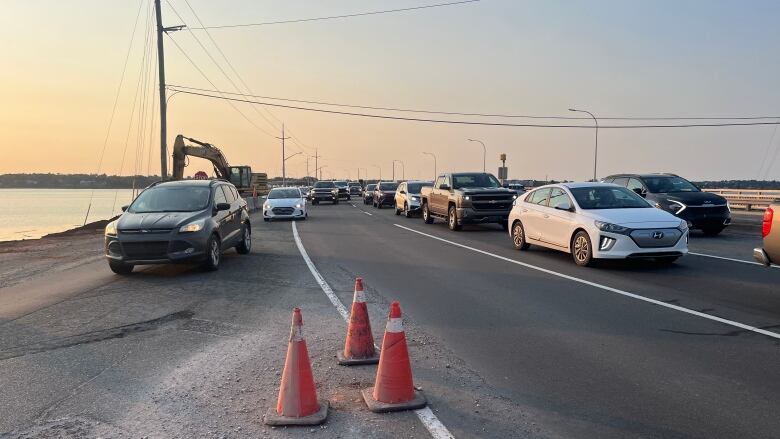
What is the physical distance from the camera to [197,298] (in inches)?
349

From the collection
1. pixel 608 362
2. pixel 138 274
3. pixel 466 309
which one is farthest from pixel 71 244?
pixel 608 362

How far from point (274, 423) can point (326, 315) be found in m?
3.46

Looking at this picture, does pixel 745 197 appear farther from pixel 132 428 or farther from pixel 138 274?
pixel 132 428

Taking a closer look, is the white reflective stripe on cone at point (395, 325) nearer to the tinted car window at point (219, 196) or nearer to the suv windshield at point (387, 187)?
the tinted car window at point (219, 196)

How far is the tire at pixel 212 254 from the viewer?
11289 millimetres

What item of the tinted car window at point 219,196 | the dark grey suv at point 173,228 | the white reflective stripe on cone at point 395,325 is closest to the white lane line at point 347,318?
the white reflective stripe on cone at point 395,325

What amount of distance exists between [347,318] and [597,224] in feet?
19.2

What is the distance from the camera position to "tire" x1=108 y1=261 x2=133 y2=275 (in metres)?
11.0

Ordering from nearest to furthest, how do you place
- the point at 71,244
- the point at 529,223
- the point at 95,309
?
the point at 95,309
the point at 529,223
the point at 71,244

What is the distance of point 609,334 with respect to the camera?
A: 21.5ft

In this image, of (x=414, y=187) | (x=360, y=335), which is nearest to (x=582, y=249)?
(x=360, y=335)

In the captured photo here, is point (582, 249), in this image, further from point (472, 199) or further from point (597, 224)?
point (472, 199)

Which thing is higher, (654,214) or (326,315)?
(654,214)

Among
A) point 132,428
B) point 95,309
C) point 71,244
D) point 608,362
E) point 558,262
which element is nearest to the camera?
point 132,428
